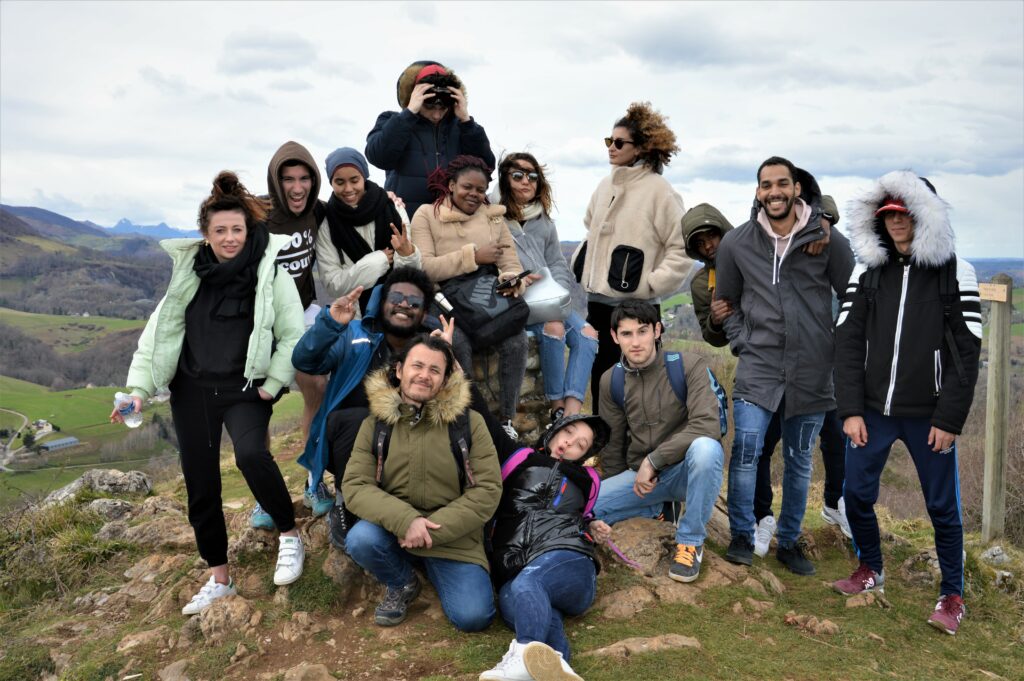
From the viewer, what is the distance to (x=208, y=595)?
15.4 feet

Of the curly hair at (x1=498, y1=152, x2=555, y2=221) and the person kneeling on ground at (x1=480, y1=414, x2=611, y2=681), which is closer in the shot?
the person kneeling on ground at (x1=480, y1=414, x2=611, y2=681)

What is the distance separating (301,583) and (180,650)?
2.72 feet

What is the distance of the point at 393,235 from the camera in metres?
5.51

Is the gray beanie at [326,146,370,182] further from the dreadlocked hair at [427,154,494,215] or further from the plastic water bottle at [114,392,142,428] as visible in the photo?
the plastic water bottle at [114,392,142,428]

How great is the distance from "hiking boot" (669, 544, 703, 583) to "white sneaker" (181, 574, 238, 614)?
314cm

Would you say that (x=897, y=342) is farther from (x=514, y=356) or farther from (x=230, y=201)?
(x=230, y=201)

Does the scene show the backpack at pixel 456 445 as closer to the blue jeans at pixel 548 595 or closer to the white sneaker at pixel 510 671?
the blue jeans at pixel 548 595

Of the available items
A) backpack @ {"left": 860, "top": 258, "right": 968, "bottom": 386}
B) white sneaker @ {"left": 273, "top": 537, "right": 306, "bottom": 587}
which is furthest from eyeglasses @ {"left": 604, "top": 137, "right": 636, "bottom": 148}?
white sneaker @ {"left": 273, "top": 537, "right": 306, "bottom": 587}

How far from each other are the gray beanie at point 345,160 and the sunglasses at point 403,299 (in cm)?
129

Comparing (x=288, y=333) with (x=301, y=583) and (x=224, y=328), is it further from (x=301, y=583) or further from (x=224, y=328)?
(x=301, y=583)

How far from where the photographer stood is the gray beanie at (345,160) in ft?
18.0

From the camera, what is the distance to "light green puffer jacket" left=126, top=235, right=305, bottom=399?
4.38m

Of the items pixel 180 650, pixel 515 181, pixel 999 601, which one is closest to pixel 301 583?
pixel 180 650

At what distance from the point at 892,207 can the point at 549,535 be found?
9.87 ft
